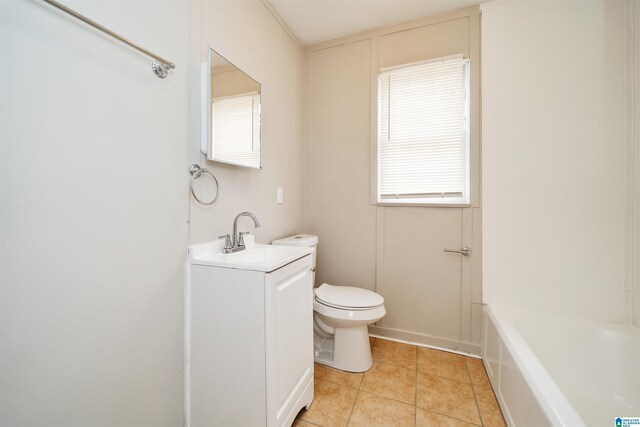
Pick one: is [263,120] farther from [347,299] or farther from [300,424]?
[300,424]

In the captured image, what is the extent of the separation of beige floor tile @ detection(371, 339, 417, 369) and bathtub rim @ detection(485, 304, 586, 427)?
0.47 meters

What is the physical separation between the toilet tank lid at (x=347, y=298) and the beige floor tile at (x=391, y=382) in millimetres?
448

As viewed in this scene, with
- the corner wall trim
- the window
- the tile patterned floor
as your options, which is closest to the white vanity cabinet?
the tile patterned floor

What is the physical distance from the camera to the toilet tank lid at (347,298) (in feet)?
5.26

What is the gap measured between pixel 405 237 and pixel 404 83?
3.90 ft

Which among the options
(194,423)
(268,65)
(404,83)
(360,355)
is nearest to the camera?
(194,423)

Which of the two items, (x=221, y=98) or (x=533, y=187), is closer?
(x=221, y=98)

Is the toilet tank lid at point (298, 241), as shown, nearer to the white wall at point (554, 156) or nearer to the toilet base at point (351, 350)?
the toilet base at point (351, 350)

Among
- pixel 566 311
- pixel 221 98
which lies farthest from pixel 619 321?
pixel 221 98

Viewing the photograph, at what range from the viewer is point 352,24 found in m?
1.98

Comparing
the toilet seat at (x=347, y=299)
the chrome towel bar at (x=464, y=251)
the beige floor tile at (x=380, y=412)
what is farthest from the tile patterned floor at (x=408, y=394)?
the chrome towel bar at (x=464, y=251)

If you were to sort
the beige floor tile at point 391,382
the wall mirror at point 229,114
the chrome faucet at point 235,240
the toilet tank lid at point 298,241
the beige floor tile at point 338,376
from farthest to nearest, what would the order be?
1. the toilet tank lid at point 298,241
2. the beige floor tile at point 338,376
3. the beige floor tile at point 391,382
4. the chrome faucet at point 235,240
5. the wall mirror at point 229,114

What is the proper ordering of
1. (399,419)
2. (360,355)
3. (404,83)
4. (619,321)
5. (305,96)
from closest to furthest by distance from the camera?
(399,419) < (619,321) < (360,355) < (404,83) < (305,96)

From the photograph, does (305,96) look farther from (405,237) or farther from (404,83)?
(405,237)
